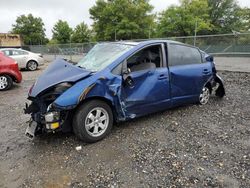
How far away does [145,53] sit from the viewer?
4.34 meters

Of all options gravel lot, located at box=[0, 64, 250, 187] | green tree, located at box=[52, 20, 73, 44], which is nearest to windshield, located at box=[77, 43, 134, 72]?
gravel lot, located at box=[0, 64, 250, 187]

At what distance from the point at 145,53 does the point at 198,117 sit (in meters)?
1.67

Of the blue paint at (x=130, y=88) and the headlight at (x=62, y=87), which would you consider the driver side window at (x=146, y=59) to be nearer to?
the blue paint at (x=130, y=88)

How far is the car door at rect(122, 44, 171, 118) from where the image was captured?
3.92 meters

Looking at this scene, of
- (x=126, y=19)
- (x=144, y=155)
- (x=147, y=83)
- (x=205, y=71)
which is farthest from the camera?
(x=126, y=19)

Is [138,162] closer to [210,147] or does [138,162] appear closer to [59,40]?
[210,147]

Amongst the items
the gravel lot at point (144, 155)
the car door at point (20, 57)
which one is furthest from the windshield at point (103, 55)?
the car door at point (20, 57)

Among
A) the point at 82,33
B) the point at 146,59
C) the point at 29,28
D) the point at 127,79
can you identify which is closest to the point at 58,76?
the point at 127,79

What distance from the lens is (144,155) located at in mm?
3234

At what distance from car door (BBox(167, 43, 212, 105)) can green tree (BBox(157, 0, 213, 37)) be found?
3608 cm

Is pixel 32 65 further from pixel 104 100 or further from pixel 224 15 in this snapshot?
pixel 224 15

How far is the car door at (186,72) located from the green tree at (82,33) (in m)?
54.4

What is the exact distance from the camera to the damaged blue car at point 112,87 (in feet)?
11.1

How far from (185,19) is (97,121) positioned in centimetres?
3990
